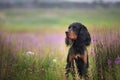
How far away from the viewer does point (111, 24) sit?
4.59 metres

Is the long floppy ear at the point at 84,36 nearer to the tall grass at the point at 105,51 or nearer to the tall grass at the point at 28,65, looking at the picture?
the tall grass at the point at 105,51

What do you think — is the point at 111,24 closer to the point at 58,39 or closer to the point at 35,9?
the point at 58,39

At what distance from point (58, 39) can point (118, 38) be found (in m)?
0.75

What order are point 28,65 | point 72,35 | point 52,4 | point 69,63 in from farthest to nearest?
point 52,4, point 28,65, point 69,63, point 72,35

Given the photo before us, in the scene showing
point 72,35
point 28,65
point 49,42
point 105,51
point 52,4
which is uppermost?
point 52,4

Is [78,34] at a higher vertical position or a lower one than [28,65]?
higher

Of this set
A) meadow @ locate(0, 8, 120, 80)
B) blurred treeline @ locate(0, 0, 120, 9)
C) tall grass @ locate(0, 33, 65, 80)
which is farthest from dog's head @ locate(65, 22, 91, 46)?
blurred treeline @ locate(0, 0, 120, 9)

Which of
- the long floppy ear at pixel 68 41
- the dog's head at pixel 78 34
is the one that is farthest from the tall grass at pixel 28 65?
the dog's head at pixel 78 34

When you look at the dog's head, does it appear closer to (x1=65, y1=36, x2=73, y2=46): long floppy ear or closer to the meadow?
(x1=65, y1=36, x2=73, y2=46): long floppy ear

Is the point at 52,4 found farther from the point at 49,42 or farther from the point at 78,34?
the point at 78,34

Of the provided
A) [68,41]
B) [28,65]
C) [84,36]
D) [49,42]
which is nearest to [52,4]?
[49,42]

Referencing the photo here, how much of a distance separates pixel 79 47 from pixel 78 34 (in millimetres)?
153

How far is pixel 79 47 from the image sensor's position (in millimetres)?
4383

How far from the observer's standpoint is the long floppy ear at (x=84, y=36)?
4.38 metres
